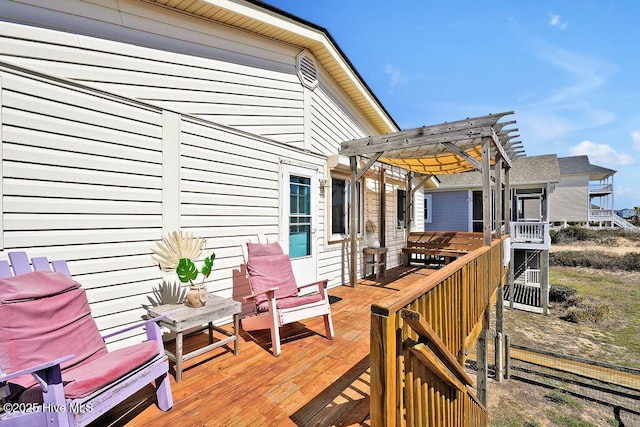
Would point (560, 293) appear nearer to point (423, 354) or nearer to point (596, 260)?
point (596, 260)

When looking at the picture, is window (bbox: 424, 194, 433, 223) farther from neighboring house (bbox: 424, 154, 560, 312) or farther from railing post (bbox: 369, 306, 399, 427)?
railing post (bbox: 369, 306, 399, 427)

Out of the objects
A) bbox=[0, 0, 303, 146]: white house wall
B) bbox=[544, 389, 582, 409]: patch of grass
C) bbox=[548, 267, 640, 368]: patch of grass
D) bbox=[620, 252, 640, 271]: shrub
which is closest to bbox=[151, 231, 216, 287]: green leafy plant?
bbox=[0, 0, 303, 146]: white house wall

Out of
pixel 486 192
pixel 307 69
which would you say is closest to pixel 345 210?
pixel 486 192

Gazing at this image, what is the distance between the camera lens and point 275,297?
10.7 ft

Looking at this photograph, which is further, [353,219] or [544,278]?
[544,278]

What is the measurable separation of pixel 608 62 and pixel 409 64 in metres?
5.89

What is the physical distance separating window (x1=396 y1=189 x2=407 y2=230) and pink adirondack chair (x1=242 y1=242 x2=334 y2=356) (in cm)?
547

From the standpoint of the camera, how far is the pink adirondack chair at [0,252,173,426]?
1528mm

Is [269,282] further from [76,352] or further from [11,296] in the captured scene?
[11,296]

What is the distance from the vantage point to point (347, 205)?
625 cm

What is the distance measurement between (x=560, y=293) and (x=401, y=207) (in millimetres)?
8251

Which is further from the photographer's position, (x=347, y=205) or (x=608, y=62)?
(x=608, y=62)

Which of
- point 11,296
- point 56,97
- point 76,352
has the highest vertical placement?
point 56,97

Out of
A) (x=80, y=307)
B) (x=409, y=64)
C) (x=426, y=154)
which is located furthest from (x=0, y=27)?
(x=409, y=64)
